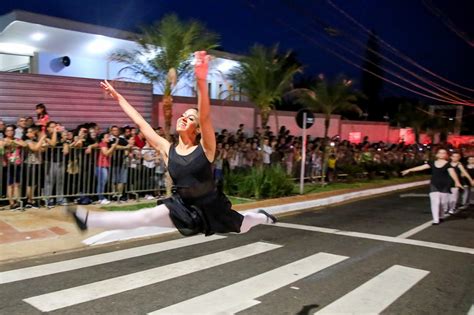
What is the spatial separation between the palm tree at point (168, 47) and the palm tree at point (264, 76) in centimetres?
377

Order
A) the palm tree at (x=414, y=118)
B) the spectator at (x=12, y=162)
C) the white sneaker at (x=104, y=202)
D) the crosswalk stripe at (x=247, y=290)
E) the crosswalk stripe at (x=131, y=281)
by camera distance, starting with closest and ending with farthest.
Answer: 1. the crosswalk stripe at (x=247, y=290)
2. the crosswalk stripe at (x=131, y=281)
3. the spectator at (x=12, y=162)
4. the white sneaker at (x=104, y=202)
5. the palm tree at (x=414, y=118)

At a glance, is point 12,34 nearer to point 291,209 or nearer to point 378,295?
point 291,209

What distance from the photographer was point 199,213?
385 centimetres

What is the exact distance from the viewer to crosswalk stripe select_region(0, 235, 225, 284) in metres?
6.34

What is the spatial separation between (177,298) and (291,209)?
7.94 meters

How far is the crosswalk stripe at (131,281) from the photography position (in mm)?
5348

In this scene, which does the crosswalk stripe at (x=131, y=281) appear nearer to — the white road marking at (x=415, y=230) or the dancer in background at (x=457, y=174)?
the white road marking at (x=415, y=230)

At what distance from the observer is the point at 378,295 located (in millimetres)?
5945

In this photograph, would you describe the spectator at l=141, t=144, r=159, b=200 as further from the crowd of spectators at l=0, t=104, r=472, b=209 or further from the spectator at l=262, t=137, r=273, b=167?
the spectator at l=262, t=137, r=273, b=167

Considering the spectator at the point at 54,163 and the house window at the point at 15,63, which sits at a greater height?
the house window at the point at 15,63

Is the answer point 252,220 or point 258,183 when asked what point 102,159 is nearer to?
point 258,183

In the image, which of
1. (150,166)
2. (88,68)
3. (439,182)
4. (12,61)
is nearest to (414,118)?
(439,182)

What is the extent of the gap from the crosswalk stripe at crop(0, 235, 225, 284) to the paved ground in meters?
0.01

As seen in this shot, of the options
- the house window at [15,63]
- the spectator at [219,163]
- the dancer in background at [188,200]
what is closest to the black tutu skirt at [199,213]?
the dancer in background at [188,200]
